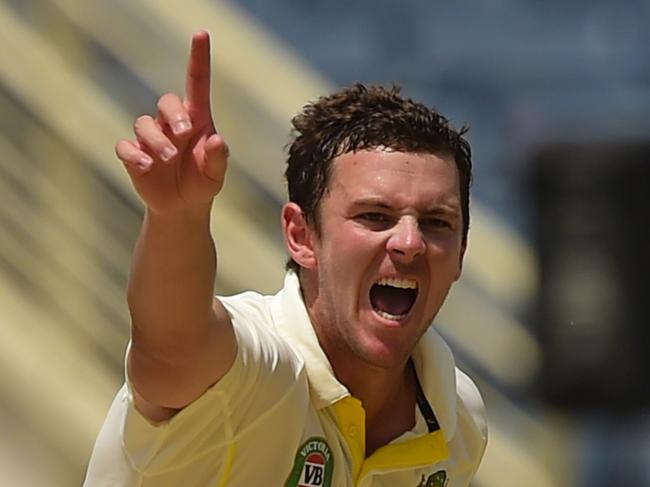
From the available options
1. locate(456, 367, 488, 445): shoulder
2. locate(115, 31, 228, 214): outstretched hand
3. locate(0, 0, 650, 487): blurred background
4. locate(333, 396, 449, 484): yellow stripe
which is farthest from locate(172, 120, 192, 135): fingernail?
locate(0, 0, 650, 487): blurred background

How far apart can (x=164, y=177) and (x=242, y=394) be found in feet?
0.80

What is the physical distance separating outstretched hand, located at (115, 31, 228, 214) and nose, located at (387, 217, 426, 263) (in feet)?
1.11

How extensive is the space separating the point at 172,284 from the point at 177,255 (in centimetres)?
2

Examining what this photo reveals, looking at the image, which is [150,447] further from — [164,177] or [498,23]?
[498,23]

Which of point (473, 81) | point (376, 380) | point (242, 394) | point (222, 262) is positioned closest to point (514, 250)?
point (473, 81)

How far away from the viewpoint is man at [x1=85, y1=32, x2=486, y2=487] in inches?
44.6

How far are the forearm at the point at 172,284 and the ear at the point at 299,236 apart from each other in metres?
0.34

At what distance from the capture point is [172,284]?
1137 mm

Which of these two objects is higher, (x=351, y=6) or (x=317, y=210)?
(x=351, y=6)

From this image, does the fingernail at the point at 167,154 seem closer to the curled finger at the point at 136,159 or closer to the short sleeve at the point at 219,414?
the curled finger at the point at 136,159

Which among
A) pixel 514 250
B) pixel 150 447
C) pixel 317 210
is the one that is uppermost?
pixel 514 250

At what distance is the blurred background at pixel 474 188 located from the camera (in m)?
2.91

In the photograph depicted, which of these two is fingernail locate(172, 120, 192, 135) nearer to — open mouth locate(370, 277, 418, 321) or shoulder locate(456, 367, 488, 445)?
open mouth locate(370, 277, 418, 321)

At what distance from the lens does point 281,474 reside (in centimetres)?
136
